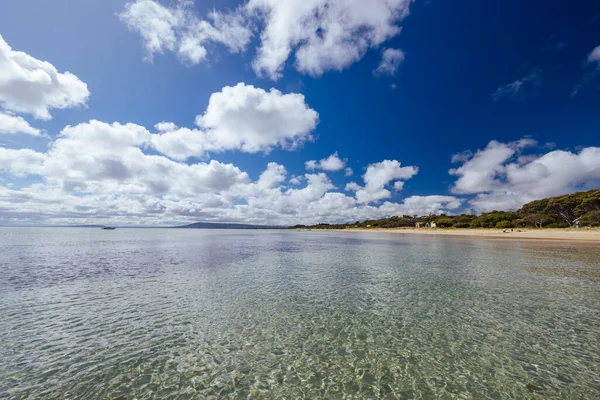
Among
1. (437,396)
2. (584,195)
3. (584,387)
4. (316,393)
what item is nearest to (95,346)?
(316,393)

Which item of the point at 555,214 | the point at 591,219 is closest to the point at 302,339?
the point at 591,219

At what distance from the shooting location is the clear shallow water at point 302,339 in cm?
748

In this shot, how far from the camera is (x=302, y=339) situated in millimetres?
10516

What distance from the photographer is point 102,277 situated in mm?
22141

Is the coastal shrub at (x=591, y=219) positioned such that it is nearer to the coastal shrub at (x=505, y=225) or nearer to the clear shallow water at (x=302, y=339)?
the coastal shrub at (x=505, y=225)

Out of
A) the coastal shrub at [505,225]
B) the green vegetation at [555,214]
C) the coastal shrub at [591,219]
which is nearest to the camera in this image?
the coastal shrub at [591,219]

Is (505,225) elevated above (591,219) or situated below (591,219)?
below

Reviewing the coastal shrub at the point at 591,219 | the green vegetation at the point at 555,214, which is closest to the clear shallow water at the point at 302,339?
the coastal shrub at the point at 591,219

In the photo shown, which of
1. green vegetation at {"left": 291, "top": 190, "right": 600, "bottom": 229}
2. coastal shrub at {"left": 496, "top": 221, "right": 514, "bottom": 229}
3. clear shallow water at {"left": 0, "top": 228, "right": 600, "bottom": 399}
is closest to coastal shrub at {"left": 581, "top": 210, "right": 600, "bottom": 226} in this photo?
green vegetation at {"left": 291, "top": 190, "right": 600, "bottom": 229}

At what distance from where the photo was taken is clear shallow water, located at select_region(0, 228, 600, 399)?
7.48 metres

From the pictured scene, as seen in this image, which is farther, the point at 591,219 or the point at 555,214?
the point at 555,214

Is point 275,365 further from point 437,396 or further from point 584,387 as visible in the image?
point 584,387

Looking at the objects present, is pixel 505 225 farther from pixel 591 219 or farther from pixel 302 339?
pixel 302 339

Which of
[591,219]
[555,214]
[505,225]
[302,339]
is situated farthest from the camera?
[505,225]
